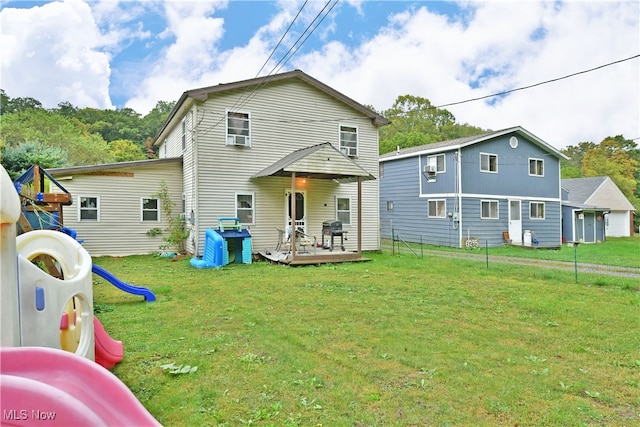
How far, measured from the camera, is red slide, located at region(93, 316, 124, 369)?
11.5 ft

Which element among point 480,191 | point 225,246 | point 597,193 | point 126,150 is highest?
point 126,150

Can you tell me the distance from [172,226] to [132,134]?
102ft

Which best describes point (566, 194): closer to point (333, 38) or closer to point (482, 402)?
point (333, 38)

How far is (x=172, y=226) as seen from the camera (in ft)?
44.9

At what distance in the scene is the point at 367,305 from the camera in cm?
622

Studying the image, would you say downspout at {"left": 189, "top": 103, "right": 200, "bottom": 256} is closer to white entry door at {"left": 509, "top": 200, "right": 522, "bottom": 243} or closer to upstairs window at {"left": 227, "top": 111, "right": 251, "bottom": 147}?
upstairs window at {"left": 227, "top": 111, "right": 251, "bottom": 147}

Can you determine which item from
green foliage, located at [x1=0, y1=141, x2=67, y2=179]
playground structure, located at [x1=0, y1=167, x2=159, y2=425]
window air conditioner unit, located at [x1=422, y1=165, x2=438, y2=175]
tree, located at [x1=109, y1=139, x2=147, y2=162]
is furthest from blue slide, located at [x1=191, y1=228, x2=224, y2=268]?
tree, located at [x1=109, y1=139, x2=147, y2=162]

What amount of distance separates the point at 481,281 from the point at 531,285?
1.03 m

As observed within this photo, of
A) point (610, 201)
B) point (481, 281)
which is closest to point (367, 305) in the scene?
point (481, 281)

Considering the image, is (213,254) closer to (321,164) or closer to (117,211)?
(321,164)

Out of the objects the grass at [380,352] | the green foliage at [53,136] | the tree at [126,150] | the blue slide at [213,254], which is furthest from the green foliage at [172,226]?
the tree at [126,150]

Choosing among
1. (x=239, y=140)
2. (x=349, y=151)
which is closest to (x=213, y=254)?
(x=239, y=140)

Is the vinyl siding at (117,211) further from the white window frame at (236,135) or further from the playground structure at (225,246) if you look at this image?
the playground structure at (225,246)

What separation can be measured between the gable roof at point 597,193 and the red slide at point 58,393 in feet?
105
